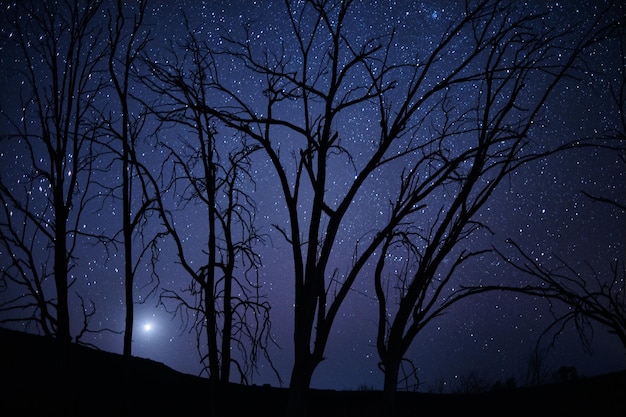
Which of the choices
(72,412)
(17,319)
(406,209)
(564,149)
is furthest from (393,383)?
(17,319)

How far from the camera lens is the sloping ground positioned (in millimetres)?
7457

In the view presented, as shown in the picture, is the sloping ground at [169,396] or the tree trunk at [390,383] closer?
the tree trunk at [390,383]

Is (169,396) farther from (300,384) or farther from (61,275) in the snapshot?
(300,384)

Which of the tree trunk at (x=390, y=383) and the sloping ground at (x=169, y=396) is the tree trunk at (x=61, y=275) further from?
the tree trunk at (x=390, y=383)

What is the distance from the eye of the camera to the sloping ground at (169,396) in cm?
746

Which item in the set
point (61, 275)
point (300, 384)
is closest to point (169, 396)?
point (61, 275)

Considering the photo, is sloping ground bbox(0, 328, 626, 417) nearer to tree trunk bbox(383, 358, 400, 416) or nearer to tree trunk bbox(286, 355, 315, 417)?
tree trunk bbox(383, 358, 400, 416)

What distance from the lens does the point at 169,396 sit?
10.4 metres

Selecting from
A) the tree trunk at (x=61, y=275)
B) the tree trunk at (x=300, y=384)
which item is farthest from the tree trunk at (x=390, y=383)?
the tree trunk at (x=61, y=275)

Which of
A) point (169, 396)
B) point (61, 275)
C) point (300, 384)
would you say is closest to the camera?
point (300, 384)

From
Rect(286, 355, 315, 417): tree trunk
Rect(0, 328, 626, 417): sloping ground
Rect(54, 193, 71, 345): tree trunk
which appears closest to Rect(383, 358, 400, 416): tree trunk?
Rect(0, 328, 626, 417): sloping ground

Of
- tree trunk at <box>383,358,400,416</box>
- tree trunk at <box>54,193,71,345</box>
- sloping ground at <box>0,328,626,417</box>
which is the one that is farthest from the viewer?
sloping ground at <box>0,328,626,417</box>

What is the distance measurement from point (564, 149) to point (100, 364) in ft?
34.2

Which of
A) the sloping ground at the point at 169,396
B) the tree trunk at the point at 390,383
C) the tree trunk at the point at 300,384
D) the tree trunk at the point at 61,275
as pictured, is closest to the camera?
the tree trunk at the point at 300,384
